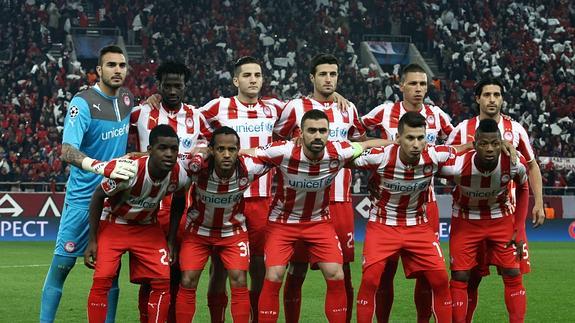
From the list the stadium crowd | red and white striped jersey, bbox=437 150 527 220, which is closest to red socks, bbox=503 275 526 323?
red and white striped jersey, bbox=437 150 527 220

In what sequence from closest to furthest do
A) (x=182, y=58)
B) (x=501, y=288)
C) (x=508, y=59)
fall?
(x=501, y=288), (x=182, y=58), (x=508, y=59)

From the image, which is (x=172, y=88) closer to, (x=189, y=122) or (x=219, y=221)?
(x=189, y=122)

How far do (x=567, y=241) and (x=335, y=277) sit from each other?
625 inches

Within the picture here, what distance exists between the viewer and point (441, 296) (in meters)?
7.94


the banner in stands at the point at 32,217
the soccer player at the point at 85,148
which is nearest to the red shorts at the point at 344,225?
the soccer player at the point at 85,148

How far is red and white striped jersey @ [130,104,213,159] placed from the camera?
27.7ft

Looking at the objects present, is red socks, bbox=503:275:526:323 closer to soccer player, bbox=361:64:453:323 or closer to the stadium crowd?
soccer player, bbox=361:64:453:323

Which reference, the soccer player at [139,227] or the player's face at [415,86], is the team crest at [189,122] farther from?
the player's face at [415,86]

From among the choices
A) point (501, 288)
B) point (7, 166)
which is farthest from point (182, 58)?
point (501, 288)

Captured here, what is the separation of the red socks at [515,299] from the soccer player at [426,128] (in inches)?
28.4

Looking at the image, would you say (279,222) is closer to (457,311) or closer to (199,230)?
(199,230)

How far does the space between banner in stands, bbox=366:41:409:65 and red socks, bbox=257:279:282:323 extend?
2362 cm

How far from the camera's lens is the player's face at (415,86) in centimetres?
887

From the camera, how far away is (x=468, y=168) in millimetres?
8188
